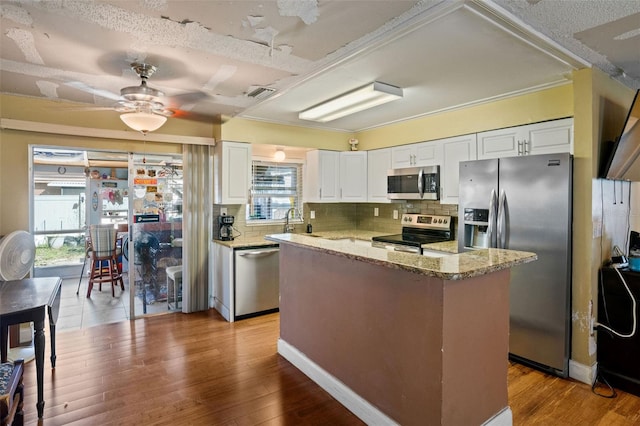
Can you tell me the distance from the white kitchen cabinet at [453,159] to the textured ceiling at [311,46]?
503mm

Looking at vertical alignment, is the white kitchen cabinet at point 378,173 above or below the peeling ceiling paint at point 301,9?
below

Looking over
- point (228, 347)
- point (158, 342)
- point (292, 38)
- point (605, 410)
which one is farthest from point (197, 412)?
point (605, 410)

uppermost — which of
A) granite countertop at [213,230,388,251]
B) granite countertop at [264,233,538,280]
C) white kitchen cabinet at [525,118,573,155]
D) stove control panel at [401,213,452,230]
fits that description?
white kitchen cabinet at [525,118,573,155]

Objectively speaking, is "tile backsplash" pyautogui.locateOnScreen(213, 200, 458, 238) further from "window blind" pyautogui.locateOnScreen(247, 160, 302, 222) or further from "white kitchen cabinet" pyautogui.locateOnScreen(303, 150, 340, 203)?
"white kitchen cabinet" pyautogui.locateOnScreen(303, 150, 340, 203)

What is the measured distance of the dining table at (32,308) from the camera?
2.12 m

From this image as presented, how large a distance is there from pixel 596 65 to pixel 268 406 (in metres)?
3.58

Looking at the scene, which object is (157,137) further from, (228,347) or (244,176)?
(228,347)

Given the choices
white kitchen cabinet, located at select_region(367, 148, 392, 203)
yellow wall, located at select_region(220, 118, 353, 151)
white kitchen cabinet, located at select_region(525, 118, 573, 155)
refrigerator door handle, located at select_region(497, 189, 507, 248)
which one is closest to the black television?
white kitchen cabinet, located at select_region(525, 118, 573, 155)

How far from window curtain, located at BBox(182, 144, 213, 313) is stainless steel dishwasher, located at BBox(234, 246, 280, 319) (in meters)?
0.68

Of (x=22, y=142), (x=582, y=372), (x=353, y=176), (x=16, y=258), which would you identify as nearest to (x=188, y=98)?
(x=22, y=142)

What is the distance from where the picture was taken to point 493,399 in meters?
2.06

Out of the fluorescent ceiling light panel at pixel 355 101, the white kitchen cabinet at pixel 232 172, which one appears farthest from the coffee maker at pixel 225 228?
the fluorescent ceiling light panel at pixel 355 101

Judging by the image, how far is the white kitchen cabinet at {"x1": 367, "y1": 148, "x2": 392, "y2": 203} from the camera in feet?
15.4

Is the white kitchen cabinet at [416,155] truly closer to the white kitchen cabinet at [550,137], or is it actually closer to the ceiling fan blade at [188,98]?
the white kitchen cabinet at [550,137]
